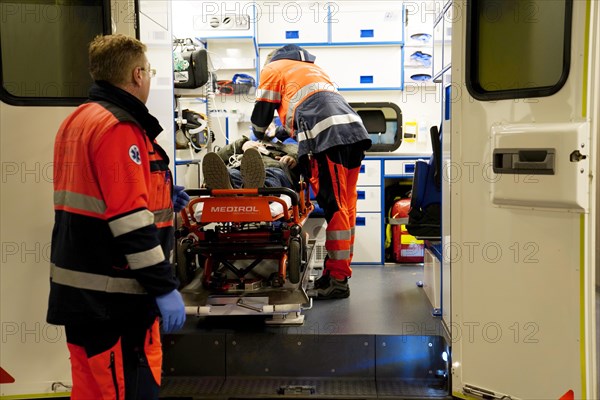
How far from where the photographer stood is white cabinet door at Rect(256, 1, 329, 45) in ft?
20.8

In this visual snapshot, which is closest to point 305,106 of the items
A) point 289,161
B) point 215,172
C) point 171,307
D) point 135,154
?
point 289,161

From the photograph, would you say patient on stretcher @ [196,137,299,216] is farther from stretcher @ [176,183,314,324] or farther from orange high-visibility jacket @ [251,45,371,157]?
orange high-visibility jacket @ [251,45,371,157]

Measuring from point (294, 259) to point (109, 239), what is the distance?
1.69 meters

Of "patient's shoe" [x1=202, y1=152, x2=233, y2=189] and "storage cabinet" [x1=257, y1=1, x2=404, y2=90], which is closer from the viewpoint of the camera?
"patient's shoe" [x1=202, y1=152, x2=233, y2=189]

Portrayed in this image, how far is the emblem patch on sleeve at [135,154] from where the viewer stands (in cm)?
197

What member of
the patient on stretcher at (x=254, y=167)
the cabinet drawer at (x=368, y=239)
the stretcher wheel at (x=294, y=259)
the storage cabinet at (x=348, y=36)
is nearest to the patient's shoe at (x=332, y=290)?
the stretcher wheel at (x=294, y=259)

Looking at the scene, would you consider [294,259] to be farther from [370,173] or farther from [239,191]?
[370,173]

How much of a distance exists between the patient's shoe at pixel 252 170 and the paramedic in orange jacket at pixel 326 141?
0.46 meters

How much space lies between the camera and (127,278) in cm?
205

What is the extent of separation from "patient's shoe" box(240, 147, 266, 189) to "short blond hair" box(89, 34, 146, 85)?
1564mm

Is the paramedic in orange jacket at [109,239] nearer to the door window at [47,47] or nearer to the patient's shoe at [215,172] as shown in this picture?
the door window at [47,47]

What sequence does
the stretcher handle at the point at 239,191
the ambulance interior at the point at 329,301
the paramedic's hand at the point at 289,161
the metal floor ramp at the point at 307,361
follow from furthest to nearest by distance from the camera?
the paramedic's hand at the point at 289,161, the stretcher handle at the point at 239,191, the metal floor ramp at the point at 307,361, the ambulance interior at the point at 329,301

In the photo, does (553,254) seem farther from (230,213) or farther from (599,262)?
(599,262)

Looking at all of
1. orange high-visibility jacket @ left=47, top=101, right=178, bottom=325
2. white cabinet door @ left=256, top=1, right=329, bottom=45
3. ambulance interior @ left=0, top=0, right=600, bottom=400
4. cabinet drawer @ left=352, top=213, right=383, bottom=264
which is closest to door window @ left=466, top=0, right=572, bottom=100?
ambulance interior @ left=0, top=0, right=600, bottom=400
